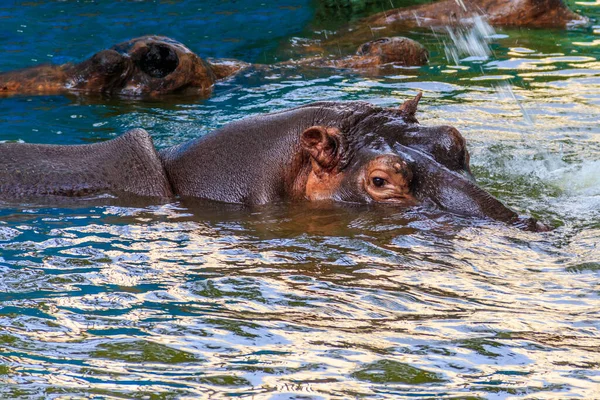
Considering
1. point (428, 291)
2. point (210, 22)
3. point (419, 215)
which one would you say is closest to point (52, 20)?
point (210, 22)

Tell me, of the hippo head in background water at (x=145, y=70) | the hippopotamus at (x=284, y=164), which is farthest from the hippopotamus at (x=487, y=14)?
the hippopotamus at (x=284, y=164)

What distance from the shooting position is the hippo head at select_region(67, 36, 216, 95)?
11.6 meters

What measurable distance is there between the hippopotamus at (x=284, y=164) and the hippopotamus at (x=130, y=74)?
4.58 m

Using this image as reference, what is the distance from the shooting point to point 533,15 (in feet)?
52.4

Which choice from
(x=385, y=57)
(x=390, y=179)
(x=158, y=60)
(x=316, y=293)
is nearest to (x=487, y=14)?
(x=385, y=57)

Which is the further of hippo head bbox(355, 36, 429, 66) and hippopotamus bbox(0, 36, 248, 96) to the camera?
hippo head bbox(355, 36, 429, 66)

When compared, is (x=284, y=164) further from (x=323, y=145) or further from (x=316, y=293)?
(x=316, y=293)

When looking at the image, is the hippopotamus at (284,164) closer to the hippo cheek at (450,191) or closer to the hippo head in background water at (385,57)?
the hippo cheek at (450,191)

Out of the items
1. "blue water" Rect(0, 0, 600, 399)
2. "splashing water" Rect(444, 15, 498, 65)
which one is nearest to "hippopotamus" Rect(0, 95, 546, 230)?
"blue water" Rect(0, 0, 600, 399)

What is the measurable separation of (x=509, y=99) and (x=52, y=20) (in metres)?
8.82

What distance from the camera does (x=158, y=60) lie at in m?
11.9

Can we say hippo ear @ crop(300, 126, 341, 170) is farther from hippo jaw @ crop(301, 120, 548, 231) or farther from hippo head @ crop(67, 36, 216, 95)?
hippo head @ crop(67, 36, 216, 95)

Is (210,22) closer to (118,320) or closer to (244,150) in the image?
(244,150)

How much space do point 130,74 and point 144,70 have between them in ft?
0.61
